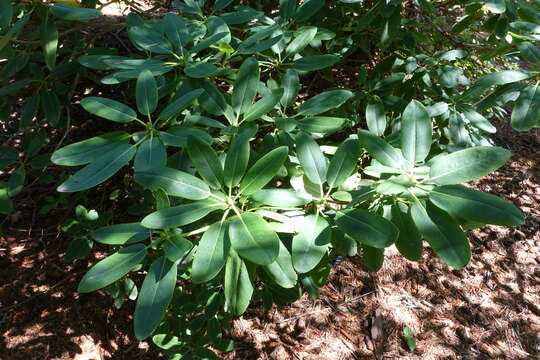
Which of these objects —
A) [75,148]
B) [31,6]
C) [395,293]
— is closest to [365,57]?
[395,293]

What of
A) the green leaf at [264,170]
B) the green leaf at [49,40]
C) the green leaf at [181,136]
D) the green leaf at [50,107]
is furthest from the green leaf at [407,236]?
the green leaf at [50,107]

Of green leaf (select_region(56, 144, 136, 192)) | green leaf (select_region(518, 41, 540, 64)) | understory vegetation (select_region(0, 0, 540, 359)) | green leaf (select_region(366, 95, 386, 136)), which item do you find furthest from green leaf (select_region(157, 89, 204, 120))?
green leaf (select_region(518, 41, 540, 64))

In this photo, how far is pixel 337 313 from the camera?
8.95 feet

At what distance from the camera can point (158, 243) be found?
103cm

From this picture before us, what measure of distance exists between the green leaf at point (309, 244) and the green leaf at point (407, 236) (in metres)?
0.19

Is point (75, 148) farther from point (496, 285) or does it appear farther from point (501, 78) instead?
point (496, 285)

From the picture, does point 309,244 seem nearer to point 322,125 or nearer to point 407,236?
point 407,236

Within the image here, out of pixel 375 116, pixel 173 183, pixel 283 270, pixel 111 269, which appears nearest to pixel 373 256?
pixel 283 270

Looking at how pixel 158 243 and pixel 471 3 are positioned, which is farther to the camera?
pixel 471 3

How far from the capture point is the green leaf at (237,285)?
42.3 inches

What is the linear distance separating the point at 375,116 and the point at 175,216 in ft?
2.73

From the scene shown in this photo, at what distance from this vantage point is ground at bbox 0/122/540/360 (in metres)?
2.33

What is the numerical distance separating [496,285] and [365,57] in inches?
79.3

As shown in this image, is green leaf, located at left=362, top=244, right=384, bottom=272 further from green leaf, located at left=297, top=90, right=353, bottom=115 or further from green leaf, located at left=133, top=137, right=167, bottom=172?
green leaf, located at left=133, top=137, right=167, bottom=172
